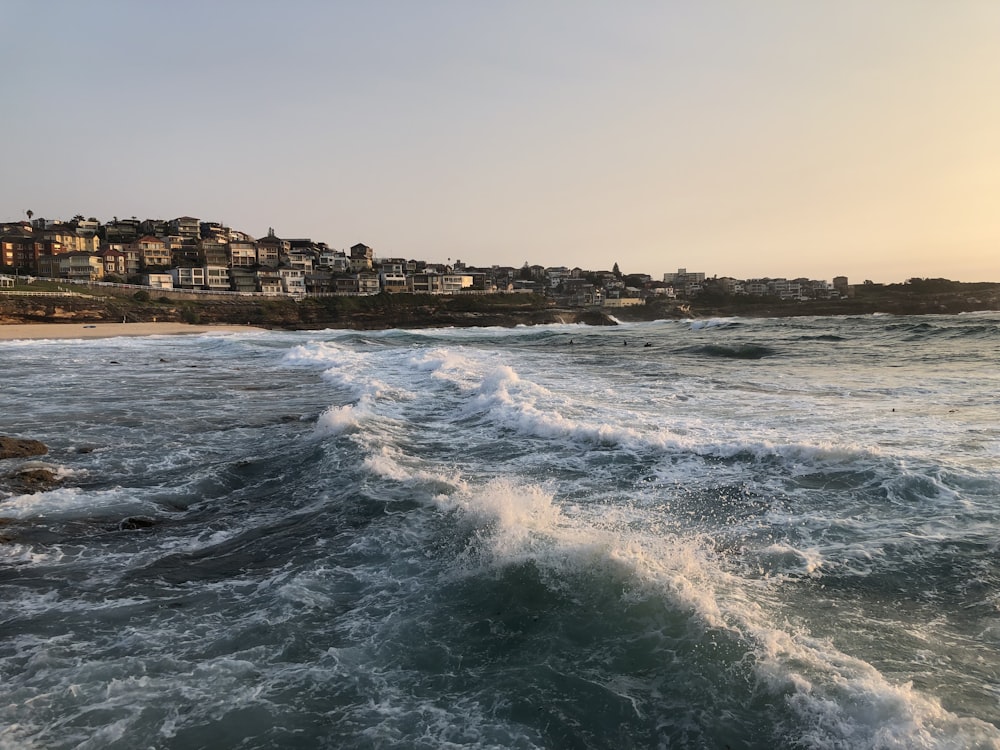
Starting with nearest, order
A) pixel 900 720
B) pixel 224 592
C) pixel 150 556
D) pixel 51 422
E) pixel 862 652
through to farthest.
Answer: pixel 900 720
pixel 862 652
pixel 224 592
pixel 150 556
pixel 51 422

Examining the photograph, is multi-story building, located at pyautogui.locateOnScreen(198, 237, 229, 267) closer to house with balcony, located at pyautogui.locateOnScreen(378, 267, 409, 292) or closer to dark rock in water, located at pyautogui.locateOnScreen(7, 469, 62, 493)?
house with balcony, located at pyautogui.locateOnScreen(378, 267, 409, 292)

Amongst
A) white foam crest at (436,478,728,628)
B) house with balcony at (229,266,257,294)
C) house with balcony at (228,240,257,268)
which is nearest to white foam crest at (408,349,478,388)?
white foam crest at (436,478,728,628)

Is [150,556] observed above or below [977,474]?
below

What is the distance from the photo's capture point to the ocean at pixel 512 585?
4.20 meters

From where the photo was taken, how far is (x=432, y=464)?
1068cm

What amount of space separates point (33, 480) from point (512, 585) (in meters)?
8.13

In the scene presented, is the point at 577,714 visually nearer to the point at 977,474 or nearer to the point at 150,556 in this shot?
the point at 150,556

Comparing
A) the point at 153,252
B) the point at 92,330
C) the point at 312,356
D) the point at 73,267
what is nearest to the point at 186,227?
the point at 153,252

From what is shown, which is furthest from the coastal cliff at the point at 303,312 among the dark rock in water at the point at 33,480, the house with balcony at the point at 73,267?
the dark rock in water at the point at 33,480

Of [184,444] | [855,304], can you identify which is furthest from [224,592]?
[855,304]

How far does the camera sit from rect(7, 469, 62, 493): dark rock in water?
9211 mm

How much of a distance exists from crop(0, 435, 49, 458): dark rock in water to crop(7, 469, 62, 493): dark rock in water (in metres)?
1.53

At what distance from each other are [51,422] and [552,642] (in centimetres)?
1440

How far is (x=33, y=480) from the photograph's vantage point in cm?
947
